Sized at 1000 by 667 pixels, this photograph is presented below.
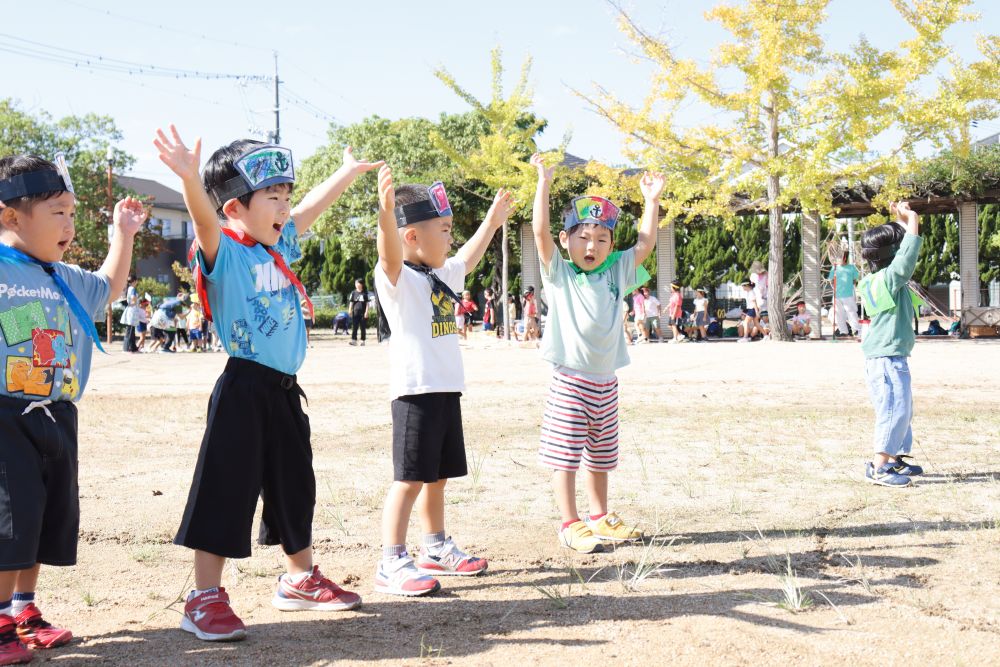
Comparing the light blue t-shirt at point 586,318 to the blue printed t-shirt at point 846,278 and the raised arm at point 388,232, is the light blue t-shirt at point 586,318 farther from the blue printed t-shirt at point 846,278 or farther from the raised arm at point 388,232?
the blue printed t-shirt at point 846,278

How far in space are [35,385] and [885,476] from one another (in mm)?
4644

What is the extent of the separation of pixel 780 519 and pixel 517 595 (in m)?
1.77

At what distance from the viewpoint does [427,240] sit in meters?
4.08

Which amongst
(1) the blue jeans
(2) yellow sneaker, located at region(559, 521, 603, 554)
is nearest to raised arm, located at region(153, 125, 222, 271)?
(2) yellow sneaker, located at region(559, 521, 603, 554)

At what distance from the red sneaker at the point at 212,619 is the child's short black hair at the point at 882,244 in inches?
182

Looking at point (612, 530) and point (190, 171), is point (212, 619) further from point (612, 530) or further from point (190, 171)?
point (612, 530)

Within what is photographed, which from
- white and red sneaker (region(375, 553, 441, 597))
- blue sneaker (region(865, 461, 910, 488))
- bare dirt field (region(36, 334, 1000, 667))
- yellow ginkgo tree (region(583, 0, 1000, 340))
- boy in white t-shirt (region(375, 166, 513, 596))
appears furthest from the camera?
yellow ginkgo tree (region(583, 0, 1000, 340))

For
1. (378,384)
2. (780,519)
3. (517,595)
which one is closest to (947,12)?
(378,384)

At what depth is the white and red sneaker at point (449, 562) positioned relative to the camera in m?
3.98

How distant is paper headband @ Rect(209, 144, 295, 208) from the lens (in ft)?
11.1

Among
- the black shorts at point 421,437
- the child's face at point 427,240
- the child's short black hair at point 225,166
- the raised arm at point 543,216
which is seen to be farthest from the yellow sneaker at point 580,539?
the child's short black hair at point 225,166

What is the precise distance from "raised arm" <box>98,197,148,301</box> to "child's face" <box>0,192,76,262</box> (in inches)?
9.1

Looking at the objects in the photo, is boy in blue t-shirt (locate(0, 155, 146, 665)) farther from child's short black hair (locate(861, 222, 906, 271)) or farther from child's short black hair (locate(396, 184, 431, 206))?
child's short black hair (locate(861, 222, 906, 271))

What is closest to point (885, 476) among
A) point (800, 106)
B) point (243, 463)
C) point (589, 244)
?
point (589, 244)
